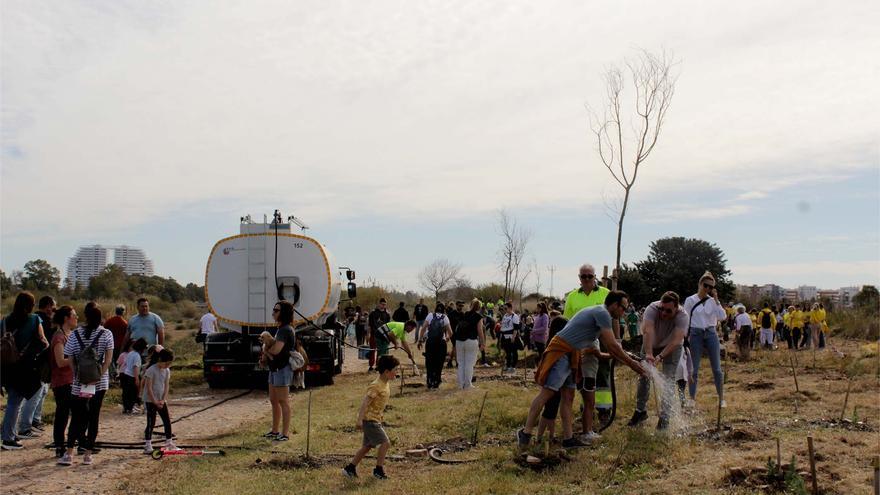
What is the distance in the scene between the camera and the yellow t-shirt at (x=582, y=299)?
9641mm

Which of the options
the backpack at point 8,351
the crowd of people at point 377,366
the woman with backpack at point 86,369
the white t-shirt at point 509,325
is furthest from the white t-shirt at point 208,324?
the woman with backpack at point 86,369

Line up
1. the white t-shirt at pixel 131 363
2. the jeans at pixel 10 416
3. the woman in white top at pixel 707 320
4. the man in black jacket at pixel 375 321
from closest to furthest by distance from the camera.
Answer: the jeans at pixel 10 416 < the woman in white top at pixel 707 320 < the white t-shirt at pixel 131 363 < the man in black jacket at pixel 375 321

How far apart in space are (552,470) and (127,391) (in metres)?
8.03

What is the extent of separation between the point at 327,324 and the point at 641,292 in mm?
31550

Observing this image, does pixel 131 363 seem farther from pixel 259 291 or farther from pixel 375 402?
pixel 375 402

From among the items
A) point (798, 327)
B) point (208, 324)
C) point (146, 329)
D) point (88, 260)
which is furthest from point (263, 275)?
point (88, 260)

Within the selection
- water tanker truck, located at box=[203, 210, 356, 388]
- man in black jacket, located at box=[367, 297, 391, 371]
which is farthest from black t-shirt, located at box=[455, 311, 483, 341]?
man in black jacket, located at box=[367, 297, 391, 371]

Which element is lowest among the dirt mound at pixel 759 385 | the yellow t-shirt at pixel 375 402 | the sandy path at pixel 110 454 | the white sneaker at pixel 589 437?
the sandy path at pixel 110 454

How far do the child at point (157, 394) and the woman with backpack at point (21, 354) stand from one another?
1278 mm

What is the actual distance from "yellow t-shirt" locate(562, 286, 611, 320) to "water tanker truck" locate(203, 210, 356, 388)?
23.8 ft

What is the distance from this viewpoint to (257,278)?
15906 millimetres

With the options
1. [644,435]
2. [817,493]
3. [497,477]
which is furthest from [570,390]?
[817,493]

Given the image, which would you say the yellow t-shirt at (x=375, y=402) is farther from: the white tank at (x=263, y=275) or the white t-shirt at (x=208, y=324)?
the white t-shirt at (x=208, y=324)

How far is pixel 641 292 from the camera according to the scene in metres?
45.8
